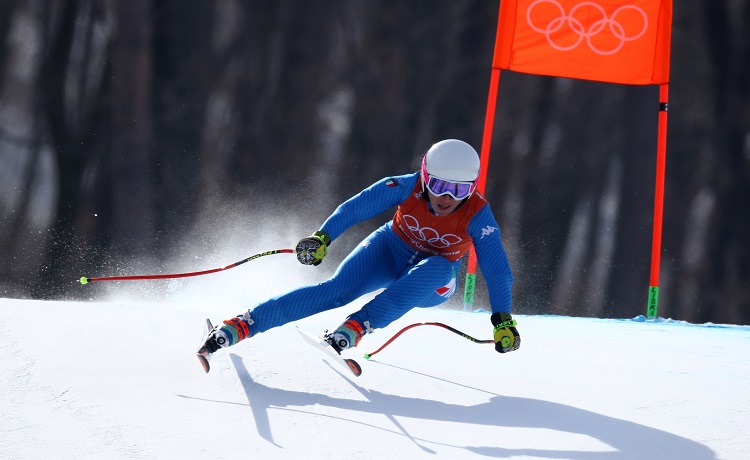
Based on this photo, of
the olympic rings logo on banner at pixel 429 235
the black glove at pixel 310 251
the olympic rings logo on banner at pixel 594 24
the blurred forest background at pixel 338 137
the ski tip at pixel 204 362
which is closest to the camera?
the ski tip at pixel 204 362

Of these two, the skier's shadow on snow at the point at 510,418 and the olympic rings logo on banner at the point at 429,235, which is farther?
the olympic rings logo on banner at the point at 429,235

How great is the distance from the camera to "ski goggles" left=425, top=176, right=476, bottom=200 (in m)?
2.99

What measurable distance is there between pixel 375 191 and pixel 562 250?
351 cm

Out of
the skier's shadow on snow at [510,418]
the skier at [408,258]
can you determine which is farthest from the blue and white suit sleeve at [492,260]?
the skier's shadow on snow at [510,418]

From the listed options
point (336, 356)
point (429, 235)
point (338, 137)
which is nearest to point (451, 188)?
point (429, 235)

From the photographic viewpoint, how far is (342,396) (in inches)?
98.7

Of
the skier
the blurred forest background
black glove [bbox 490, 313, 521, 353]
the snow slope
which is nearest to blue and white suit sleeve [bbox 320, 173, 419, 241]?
the skier

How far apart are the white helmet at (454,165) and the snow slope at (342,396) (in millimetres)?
703

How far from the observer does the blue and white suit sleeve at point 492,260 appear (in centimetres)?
297

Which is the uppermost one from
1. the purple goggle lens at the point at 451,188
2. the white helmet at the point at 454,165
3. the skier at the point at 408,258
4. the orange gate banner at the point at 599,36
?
the orange gate banner at the point at 599,36

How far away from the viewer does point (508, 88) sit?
6.34 metres

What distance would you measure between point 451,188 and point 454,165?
0.09 metres

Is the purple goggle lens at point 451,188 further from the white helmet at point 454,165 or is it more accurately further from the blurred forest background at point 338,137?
the blurred forest background at point 338,137

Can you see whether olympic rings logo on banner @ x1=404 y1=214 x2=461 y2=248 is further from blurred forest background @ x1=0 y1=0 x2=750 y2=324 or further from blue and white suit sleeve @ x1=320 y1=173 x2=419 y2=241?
blurred forest background @ x1=0 y1=0 x2=750 y2=324
